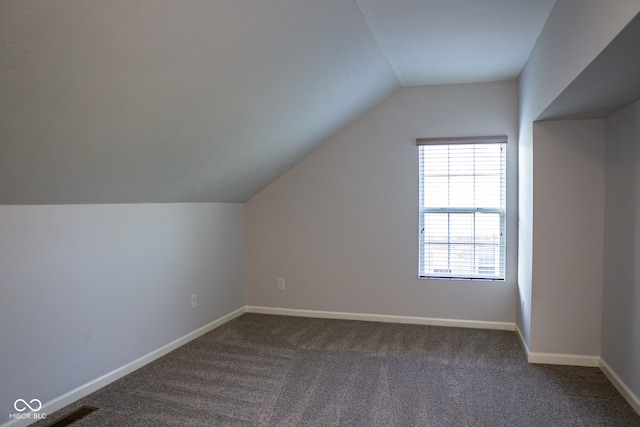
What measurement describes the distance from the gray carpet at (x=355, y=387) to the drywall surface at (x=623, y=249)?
0.25m

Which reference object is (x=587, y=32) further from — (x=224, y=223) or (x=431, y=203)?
(x=224, y=223)

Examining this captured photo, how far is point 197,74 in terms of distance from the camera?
2.27 meters

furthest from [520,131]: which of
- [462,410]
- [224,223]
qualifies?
[224,223]

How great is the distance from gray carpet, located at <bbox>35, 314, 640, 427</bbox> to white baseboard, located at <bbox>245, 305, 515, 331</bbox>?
253 mm

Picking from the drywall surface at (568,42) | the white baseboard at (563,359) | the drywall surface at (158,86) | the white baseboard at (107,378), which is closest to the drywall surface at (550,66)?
the drywall surface at (568,42)

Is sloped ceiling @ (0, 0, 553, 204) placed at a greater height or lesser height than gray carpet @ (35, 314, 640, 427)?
greater

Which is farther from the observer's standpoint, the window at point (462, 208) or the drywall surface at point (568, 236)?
the window at point (462, 208)

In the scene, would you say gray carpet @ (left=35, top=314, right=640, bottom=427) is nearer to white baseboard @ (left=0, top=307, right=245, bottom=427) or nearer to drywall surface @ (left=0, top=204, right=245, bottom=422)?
white baseboard @ (left=0, top=307, right=245, bottom=427)

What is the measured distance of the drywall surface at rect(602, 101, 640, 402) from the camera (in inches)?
106

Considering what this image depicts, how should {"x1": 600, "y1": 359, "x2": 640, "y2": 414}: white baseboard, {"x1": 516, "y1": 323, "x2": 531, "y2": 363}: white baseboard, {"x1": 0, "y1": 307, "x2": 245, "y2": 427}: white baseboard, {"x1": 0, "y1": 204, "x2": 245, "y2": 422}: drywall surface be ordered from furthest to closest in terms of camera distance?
{"x1": 516, "y1": 323, "x2": 531, "y2": 363}: white baseboard → {"x1": 600, "y1": 359, "x2": 640, "y2": 414}: white baseboard → {"x1": 0, "y1": 307, "x2": 245, "y2": 427}: white baseboard → {"x1": 0, "y1": 204, "x2": 245, "y2": 422}: drywall surface

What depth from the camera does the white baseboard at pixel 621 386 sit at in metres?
2.59

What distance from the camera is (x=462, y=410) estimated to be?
261 cm

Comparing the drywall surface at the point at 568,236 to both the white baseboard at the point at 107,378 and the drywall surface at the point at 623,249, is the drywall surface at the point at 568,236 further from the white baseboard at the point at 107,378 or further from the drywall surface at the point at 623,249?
the white baseboard at the point at 107,378

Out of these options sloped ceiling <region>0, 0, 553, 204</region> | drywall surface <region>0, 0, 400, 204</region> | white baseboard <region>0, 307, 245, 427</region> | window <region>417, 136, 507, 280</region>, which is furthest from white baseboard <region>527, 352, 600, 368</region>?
white baseboard <region>0, 307, 245, 427</region>
